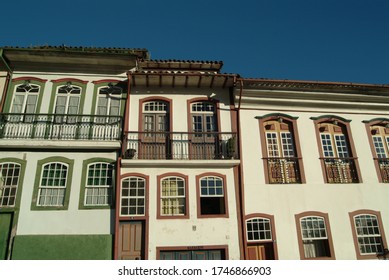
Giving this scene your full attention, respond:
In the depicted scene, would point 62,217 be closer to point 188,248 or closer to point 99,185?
point 99,185

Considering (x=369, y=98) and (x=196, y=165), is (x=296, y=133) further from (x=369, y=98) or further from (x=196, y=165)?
(x=196, y=165)

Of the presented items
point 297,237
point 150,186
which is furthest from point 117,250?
point 297,237

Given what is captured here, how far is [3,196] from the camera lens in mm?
11023

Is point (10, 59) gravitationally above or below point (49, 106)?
above

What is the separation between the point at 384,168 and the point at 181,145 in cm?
926

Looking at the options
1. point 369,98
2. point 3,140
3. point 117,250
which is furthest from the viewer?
point 369,98

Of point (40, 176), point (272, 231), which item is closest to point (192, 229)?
point (272, 231)

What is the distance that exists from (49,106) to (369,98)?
48.1 ft

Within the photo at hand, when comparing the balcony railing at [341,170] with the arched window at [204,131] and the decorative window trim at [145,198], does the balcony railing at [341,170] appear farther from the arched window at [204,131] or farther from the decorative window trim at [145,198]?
the decorative window trim at [145,198]

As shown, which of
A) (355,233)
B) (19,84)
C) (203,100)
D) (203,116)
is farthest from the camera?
(203,100)

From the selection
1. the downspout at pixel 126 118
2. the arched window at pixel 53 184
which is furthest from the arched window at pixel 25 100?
the downspout at pixel 126 118

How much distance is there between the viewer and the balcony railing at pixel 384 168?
42.1 ft

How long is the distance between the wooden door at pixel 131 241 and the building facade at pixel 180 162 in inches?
1.5

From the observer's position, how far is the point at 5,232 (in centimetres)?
1049
